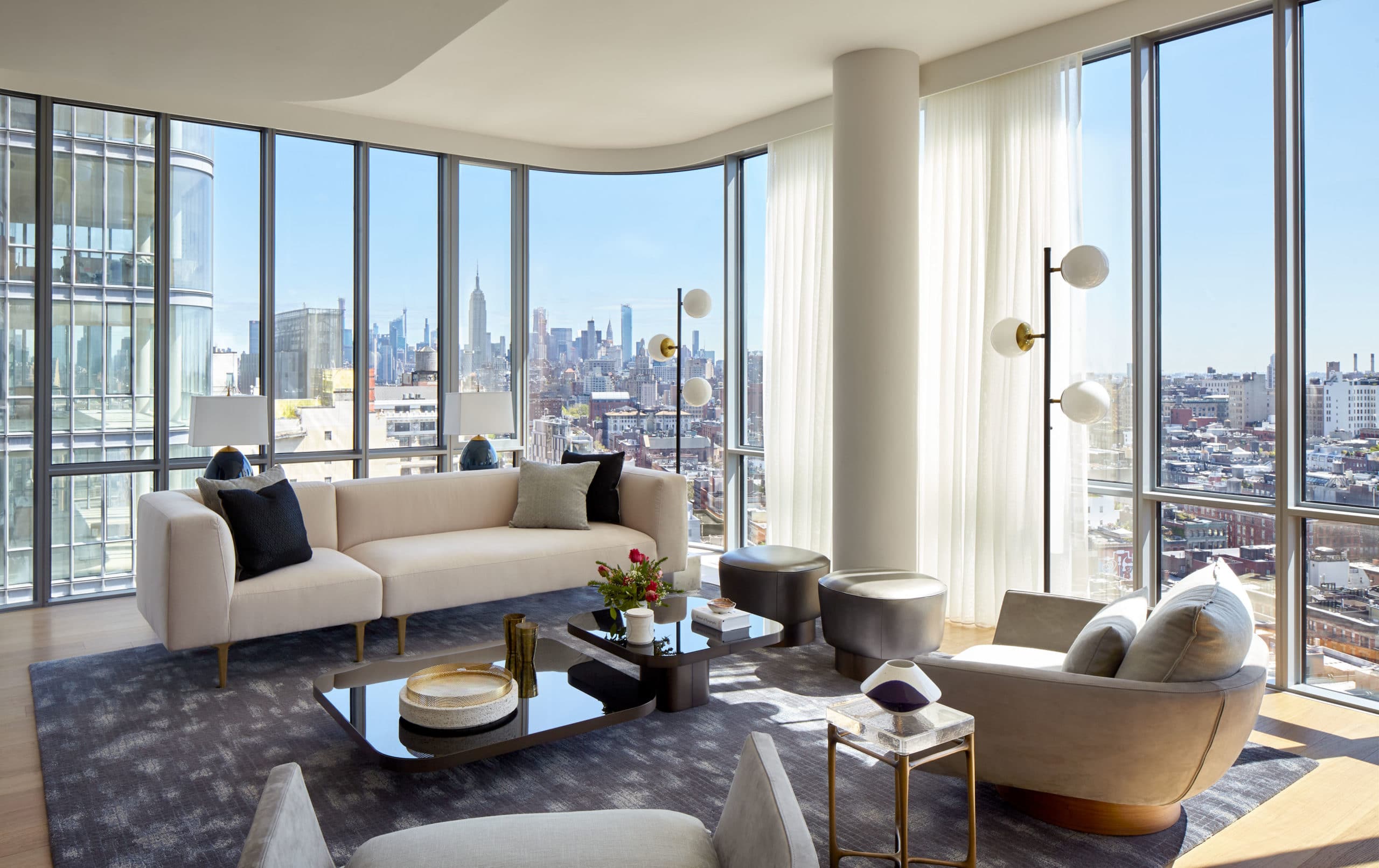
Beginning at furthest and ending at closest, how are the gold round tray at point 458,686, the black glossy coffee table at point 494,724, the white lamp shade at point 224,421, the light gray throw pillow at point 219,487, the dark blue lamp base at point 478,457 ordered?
the dark blue lamp base at point 478,457
the white lamp shade at point 224,421
the light gray throw pillow at point 219,487
the gold round tray at point 458,686
the black glossy coffee table at point 494,724

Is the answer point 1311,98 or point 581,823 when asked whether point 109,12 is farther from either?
point 1311,98

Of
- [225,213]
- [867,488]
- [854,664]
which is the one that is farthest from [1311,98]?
[225,213]

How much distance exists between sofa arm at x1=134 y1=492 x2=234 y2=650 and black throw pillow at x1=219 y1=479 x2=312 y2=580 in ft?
0.48

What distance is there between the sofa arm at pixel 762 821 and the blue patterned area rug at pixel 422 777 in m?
0.99

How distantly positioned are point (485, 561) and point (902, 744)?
2923 millimetres

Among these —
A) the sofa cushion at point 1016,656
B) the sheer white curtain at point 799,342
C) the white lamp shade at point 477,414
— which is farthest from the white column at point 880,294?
the white lamp shade at point 477,414

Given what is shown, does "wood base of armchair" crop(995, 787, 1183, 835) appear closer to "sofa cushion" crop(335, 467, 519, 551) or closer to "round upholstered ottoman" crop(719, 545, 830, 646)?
"round upholstered ottoman" crop(719, 545, 830, 646)

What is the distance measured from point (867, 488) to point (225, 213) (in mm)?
4374

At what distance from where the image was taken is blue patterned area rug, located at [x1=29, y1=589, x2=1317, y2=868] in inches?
101

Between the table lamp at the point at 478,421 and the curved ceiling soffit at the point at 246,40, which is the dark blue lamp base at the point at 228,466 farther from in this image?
the curved ceiling soffit at the point at 246,40

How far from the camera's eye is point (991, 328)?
15.7 ft

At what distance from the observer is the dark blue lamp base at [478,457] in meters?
5.90

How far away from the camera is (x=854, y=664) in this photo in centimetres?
399

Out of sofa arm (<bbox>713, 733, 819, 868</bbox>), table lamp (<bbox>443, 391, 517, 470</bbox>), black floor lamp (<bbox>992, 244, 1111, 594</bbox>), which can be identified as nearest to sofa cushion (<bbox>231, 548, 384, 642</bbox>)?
table lamp (<bbox>443, 391, 517, 470</bbox>)
